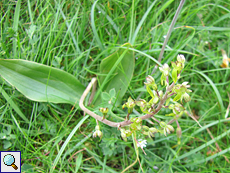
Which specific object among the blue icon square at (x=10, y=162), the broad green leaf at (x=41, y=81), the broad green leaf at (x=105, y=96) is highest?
the broad green leaf at (x=41, y=81)

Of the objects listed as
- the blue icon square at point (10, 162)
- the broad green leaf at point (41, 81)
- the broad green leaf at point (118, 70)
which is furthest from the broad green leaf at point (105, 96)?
the blue icon square at point (10, 162)

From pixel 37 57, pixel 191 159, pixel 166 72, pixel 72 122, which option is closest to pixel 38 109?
pixel 72 122

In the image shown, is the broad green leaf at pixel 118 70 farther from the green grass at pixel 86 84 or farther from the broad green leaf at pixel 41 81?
the broad green leaf at pixel 41 81

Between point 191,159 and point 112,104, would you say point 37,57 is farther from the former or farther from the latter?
point 191,159

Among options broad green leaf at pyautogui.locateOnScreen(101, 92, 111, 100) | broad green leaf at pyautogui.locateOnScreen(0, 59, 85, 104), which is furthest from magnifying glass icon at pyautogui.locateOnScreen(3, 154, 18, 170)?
broad green leaf at pyautogui.locateOnScreen(101, 92, 111, 100)

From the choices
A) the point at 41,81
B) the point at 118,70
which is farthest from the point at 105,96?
→ the point at 41,81

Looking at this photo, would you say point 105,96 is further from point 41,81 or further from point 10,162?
point 10,162
